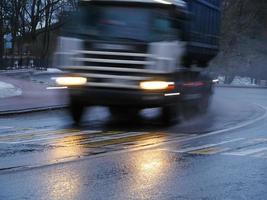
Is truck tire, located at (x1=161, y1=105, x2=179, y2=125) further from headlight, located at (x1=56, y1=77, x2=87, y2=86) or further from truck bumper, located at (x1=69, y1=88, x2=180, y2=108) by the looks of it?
headlight, located at (x1=56, y1=77, x2=87, y2=86)

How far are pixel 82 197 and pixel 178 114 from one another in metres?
9.38

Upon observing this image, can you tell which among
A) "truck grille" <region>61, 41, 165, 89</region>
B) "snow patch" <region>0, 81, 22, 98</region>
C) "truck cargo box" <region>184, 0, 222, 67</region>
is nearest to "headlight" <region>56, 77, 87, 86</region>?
"truck grille" <region>61, 41, 165, 89</region>

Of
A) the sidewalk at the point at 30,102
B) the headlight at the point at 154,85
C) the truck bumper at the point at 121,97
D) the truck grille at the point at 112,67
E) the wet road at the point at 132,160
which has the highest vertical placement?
the truck grille at the point at 112,67

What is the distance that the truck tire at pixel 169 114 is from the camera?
15738 mm

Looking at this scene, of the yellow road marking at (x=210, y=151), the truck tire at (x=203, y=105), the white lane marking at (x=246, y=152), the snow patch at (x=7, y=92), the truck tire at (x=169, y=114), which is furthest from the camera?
the snow patch at (x=7, y=92)

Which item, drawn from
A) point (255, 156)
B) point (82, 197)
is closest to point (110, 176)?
point (82, 197)

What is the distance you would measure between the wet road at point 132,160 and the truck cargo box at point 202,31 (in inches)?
81.5

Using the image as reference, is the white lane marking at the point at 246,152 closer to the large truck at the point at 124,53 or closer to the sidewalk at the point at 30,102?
the large truck at the point at 124,53

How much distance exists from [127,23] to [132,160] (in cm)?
547

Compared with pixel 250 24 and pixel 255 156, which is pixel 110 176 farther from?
pixel 250 24

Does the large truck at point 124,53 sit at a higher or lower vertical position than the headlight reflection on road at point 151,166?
higher

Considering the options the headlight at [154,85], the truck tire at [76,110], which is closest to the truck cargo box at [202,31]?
the headlight at [154,85]

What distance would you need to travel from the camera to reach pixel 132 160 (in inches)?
398

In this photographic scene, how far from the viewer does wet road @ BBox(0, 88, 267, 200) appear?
780 centimetres
